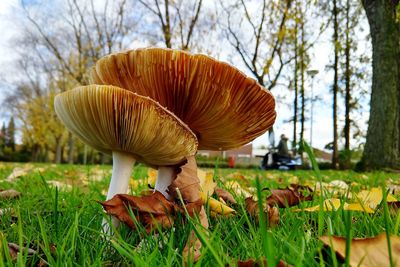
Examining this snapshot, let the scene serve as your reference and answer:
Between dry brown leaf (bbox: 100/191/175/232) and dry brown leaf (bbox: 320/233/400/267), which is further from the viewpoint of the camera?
dry brown leaf (bbox: 100/191/175/232)

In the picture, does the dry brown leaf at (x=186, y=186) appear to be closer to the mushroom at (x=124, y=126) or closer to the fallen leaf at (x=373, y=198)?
the mushroom at (x=124, y=126)

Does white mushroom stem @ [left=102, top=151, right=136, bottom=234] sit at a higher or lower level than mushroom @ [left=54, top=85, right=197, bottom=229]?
lower

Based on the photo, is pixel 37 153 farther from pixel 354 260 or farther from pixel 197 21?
pixel 354 260

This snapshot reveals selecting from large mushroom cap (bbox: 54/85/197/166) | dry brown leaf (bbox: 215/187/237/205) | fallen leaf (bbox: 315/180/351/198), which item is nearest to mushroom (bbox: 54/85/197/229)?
large mushroom cap (bbox: 54/85/197/166)

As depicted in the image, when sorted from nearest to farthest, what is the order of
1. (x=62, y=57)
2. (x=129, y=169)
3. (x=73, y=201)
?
(x=129, y=169) < (x=73, y=201) < (x=62, y=57)

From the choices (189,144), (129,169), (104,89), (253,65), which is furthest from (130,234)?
(253,65)

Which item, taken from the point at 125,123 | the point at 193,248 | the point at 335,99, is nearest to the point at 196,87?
the point at 125,123

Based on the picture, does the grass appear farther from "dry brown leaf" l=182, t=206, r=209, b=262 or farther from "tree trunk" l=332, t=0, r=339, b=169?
"tree trunk" l=332, t=0, r=339, b=169
